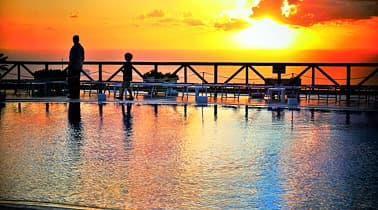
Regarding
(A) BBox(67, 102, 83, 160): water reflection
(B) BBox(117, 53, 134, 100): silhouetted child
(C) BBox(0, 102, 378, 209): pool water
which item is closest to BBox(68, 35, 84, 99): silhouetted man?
(B) BBox(117, 53, 134, 100): silhouetted child

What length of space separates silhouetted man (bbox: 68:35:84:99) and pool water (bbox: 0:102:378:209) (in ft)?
17.8

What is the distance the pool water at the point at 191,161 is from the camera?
5.85 meters

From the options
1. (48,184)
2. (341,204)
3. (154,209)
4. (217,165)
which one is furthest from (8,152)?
(341,204)

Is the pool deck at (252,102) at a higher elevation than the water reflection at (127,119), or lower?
higher

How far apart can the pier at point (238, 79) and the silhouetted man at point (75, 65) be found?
4.90 feet

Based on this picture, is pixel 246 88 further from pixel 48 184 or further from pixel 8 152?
pixel 48 184

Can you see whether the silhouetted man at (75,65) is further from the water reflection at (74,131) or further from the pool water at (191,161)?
the pool water at (191,161)

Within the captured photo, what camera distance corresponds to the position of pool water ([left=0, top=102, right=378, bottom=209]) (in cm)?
585

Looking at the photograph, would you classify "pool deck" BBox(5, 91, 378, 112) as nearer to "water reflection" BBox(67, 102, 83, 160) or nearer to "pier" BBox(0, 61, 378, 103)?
"pier" BBox(0, 61, 378, 103)

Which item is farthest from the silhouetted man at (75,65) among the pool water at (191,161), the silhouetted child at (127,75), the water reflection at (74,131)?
the pool water at (191,161)

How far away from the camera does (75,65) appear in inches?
757

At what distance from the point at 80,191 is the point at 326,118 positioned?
8727 millimetres

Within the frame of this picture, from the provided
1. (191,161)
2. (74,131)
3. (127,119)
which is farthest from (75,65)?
(191,161)

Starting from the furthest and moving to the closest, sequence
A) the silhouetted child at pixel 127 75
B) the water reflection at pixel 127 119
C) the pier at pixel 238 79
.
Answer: the pier at pixel 238 79 < the silhouetted child at pixel 127 75 < the water reflection at pixel 127 119
